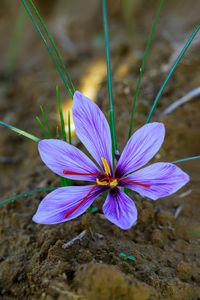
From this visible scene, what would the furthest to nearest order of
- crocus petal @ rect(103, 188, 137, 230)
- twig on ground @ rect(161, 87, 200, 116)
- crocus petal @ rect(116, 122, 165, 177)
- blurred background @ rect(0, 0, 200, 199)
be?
blurred background @ rect(0, 0, 200, 199) → twig on ground @ rect(161, 87, 200, 116) → crocus petal @ rect(116, 122, 165, 177) → crocus petal @ rect(103, 188, 137, 230)

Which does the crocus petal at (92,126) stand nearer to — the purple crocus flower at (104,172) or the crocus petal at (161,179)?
the purple crocus flower at (104,172)

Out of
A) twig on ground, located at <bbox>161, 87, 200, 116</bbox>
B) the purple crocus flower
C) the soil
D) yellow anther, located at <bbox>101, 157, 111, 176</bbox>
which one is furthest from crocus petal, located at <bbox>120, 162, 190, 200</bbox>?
twig on ground, located at <bbox>161, 87, 200, 116</bbox>

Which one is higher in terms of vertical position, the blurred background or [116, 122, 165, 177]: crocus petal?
the blurred background

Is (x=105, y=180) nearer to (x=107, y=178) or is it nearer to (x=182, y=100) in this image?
(x=107, y=178)

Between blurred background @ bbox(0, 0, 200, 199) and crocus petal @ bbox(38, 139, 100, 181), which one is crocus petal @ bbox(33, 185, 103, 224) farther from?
blurred background @ bbox(0, 0, 200, 199)

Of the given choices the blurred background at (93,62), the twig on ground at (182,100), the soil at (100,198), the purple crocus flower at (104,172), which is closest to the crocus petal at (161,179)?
the purple crocus flower at (104,172)

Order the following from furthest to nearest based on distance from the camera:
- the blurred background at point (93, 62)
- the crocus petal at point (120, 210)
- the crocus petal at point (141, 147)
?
the blurred background at point (93, 62) < the crocus petal at point (141, 147) < the crocus petal at point (120, 210)

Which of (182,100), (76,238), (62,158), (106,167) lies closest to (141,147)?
(106,167)
